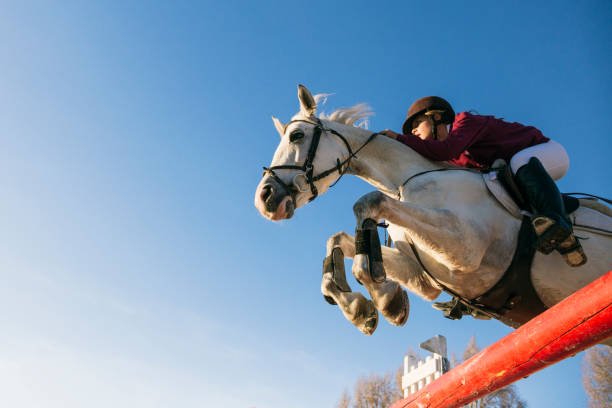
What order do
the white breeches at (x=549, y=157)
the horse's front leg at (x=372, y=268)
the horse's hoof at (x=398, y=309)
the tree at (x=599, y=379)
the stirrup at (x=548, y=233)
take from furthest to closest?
the tree at (x=599, y=379), the white breeches at (x=549, y=157), the horse's hoof at (x=398, y=309), the stirrup at (x=548, y=233), the horse's front leg at (x=372, y=268)

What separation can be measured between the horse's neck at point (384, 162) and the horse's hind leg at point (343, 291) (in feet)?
1.65

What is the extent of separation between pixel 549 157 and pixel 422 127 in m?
1.07

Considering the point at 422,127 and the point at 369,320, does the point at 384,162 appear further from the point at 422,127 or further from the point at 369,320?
the point at 369,320

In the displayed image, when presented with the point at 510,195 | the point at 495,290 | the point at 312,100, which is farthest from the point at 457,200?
the point at 312,100

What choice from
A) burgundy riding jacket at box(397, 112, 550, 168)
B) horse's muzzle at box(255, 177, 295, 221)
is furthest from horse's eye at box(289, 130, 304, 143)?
burgundy riding jacket at box(397, 112, 550, 168)

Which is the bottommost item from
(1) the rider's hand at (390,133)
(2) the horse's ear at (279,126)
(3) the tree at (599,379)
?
(1) the rider's hand at (390,133)

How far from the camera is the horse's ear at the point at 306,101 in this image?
3984 mm

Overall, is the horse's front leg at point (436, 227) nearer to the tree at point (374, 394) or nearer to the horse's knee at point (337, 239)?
the horse's knee at point (337, 239)

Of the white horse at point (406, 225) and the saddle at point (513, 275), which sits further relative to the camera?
the saddle at point (513, 275)

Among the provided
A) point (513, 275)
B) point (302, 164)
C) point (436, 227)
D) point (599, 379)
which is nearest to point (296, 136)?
point (302, 164)

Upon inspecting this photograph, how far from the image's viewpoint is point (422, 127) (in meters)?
4.21

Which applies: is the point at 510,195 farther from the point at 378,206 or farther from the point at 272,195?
the point at 272,195

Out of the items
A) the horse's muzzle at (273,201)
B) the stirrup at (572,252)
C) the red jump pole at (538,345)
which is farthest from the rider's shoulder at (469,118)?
the red jump pole at (538,345)

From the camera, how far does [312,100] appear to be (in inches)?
159
